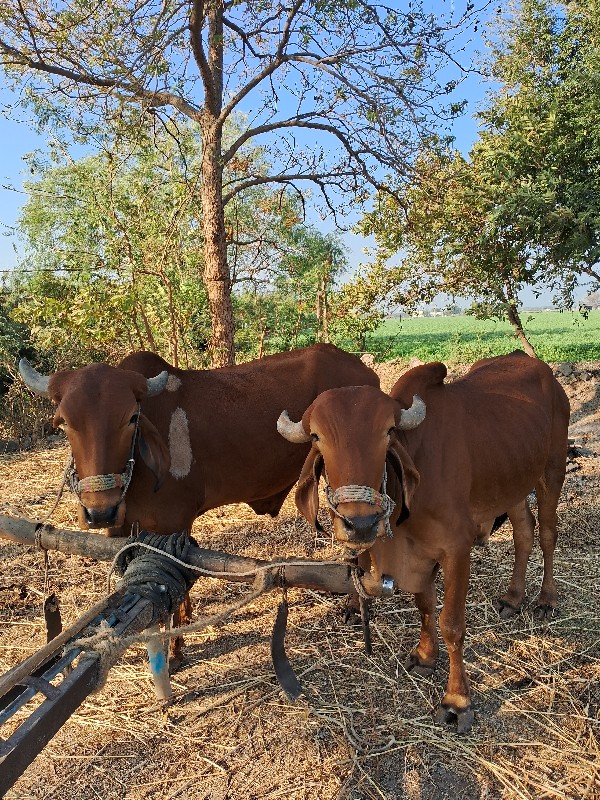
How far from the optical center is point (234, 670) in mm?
3818

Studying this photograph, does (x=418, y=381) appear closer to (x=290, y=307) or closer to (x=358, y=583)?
(x=358, y=583)

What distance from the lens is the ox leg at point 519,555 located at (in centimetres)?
441

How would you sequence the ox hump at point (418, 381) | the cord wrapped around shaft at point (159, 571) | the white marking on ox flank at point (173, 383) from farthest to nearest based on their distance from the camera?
the white marking on ox flank at point (173, 383) → the ox hump at point (418, 381) → the cord wrapped around shaft at point (159, 571)

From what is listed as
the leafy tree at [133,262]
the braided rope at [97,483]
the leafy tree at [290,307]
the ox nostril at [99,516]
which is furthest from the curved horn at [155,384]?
the leafy tree at [290,307]

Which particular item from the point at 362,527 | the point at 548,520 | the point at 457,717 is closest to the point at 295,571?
the point at 362,527

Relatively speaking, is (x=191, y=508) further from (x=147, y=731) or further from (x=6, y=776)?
(x=6, y=776)

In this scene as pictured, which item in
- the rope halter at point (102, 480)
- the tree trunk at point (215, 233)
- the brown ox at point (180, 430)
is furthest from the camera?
the tree trunk at point (215, 233)

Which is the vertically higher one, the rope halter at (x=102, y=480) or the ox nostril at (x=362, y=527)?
the rope halter at (x=102, y=480)

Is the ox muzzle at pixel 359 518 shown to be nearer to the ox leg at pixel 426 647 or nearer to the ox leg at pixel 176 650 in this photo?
the ox leg at pixel 426 647

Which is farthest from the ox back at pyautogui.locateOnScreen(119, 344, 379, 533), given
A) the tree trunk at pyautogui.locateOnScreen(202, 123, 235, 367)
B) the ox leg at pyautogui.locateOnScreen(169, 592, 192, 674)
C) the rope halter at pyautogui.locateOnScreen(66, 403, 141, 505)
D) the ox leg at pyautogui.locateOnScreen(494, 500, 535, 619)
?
the tree trunk at pyautogui.locateOnScreen(202, 123, 235, 367)

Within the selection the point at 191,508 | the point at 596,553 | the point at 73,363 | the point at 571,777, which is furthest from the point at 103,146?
the point at 571,777

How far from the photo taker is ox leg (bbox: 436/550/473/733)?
3207 mm

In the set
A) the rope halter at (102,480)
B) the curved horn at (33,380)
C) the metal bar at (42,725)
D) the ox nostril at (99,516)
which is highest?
the curved horn at (33,380)

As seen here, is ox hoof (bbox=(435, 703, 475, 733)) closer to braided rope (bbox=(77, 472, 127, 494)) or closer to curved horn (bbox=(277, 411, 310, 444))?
curved horn (bbox=(277, 411, 310, 444))
